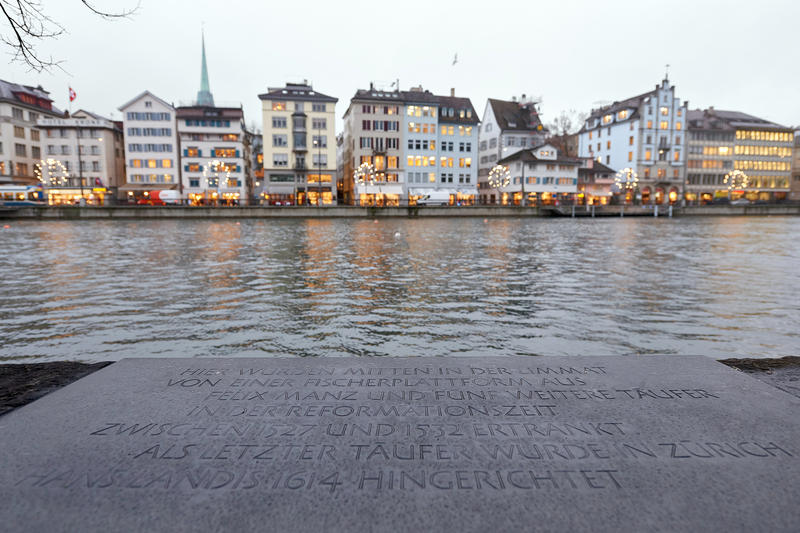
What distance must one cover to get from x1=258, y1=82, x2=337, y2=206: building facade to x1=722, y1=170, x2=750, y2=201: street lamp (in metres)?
80.3

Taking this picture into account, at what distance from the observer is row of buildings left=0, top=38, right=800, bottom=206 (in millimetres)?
82188

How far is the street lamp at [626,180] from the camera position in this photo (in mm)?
90875

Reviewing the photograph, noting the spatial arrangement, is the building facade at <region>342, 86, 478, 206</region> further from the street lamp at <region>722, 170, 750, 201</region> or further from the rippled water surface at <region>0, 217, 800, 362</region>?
the rippled water surface at <region>0, 217, 800, 362</region>

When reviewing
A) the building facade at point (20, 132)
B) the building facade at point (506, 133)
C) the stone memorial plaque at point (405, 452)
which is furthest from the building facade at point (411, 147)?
the stone memorial plaque at point (405, 452)

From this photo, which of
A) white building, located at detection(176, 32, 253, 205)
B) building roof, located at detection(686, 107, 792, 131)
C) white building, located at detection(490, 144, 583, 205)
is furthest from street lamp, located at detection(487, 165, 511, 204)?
building roof, located at detection(686, 107, 792, 131)

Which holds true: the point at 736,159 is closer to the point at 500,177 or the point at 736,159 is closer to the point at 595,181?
the point at 595,181

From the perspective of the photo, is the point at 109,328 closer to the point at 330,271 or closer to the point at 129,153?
the point at 330,271

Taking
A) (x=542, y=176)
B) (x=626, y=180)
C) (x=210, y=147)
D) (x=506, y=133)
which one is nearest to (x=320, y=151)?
(x=210, y=147)

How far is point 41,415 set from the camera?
3.70 meters

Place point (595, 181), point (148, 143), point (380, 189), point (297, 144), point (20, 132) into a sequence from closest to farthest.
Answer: point (297, 144)
point (380, 189)
point (148, 143)
point (20, 132)
point (595, 181)

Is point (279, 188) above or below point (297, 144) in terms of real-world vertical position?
below

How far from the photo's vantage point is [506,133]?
90688 millimetres

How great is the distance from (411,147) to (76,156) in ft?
195

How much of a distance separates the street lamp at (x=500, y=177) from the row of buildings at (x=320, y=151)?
0.25m
